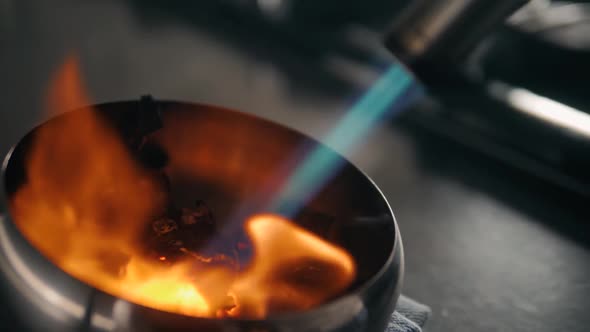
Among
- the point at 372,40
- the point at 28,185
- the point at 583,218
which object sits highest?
the point at 28,185

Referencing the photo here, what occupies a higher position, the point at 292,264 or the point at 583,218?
the point at 292,264

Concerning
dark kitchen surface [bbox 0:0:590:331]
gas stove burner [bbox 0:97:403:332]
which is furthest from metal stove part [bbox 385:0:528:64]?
dark kitchen surface [bbox 0:0:590:331]

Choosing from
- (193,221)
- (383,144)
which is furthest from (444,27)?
(383,144)

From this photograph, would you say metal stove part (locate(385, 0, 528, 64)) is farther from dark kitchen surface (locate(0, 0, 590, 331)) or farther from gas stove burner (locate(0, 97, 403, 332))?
dark kitchen surface (locate(0, 0, 590, 331))

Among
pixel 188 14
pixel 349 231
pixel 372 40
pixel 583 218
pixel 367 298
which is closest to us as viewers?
pixel 367 298

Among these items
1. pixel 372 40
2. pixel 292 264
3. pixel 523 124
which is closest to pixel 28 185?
pixel 292 264

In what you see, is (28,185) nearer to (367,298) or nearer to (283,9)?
(367,298)
